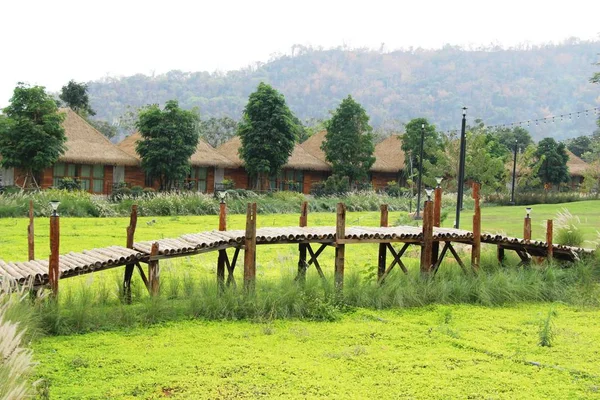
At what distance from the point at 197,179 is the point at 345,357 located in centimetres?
2674

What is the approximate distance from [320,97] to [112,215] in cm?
10164

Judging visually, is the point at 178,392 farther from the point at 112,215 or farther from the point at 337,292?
the point at 112,215

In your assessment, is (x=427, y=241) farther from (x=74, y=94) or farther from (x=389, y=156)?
(x=74, y=94)

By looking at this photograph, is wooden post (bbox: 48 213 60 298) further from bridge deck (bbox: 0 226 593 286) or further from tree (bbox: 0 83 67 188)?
tree (bbox: 0 83 67 188)

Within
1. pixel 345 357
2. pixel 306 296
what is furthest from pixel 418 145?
pixel 345 357

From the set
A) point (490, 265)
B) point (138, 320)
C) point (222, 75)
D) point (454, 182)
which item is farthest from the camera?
point (222, 75)

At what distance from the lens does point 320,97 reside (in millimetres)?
122188

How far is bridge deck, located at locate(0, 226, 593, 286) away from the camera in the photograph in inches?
326

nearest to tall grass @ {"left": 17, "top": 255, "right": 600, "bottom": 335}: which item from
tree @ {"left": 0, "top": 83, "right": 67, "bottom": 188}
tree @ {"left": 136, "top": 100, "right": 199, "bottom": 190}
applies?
tree @ {"left": 0, "top": 83, "right": 67, "bottom": 188}

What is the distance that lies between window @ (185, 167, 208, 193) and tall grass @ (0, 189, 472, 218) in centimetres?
451

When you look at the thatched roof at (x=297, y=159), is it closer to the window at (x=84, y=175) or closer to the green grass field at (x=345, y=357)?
the window at (x=84, y=175)

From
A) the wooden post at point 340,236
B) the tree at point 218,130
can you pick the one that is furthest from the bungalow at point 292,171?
the wooden post at point 340,236

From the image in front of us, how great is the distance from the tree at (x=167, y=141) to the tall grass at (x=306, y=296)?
58.7 feet

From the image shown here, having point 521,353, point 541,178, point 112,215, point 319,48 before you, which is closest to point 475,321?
point 521,353
